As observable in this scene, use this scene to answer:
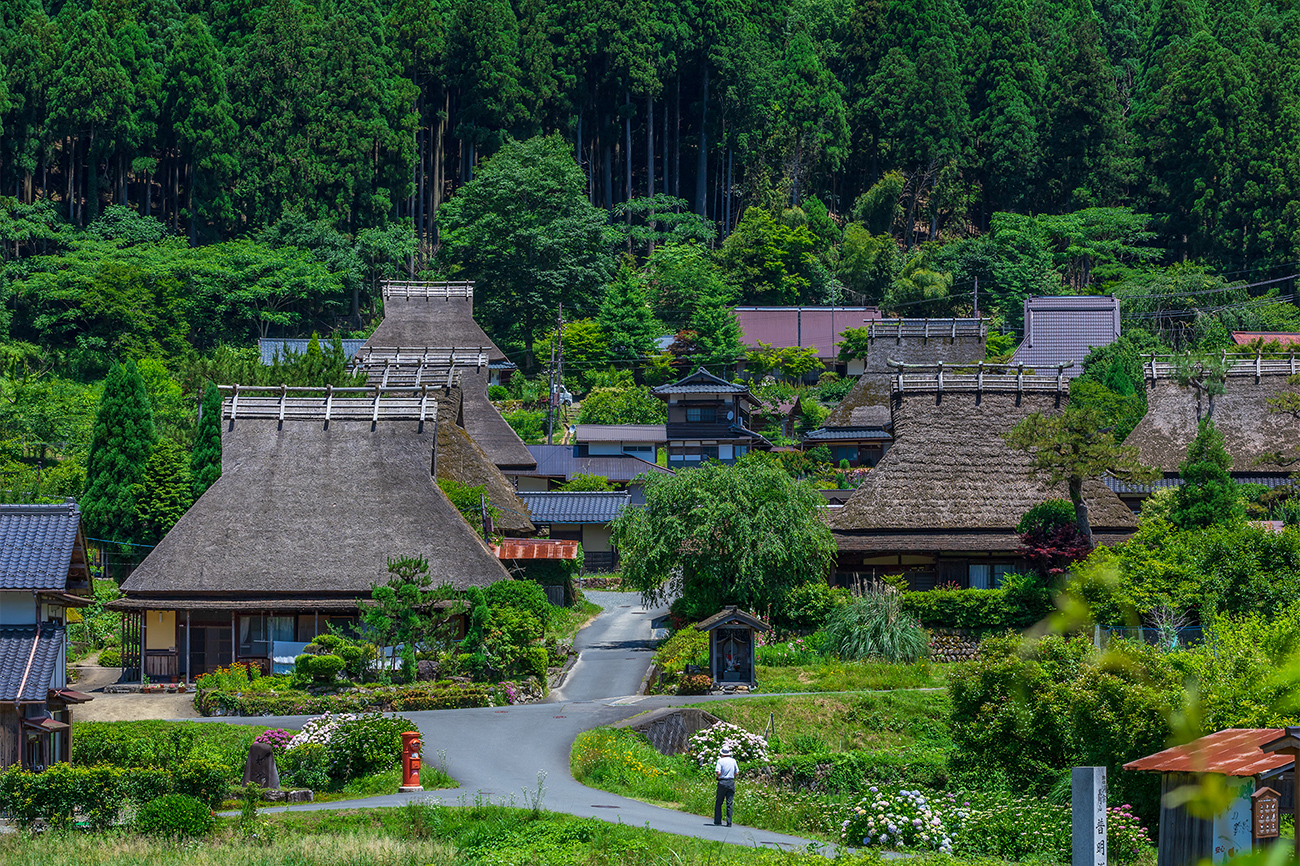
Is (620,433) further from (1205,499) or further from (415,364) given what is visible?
(1205,499)

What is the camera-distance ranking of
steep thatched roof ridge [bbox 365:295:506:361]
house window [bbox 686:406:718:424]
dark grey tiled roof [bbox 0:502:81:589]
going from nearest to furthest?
dark grey tiled roof [bbox 0:502:81:589]
house window [bbox 686:406:718:424]
steep thatched roof ridge [bbox 365:295:506:361]

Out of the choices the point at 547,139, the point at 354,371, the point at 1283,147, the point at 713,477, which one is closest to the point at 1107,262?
the point at 1283,147

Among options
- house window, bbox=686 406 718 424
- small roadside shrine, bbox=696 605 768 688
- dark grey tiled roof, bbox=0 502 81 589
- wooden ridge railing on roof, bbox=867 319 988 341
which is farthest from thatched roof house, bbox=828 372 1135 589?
dark grey tiled roof, bbox=0 502 81 589

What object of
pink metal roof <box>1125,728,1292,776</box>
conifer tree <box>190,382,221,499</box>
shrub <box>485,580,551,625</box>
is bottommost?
shrub <box>485,580,551,625</box>

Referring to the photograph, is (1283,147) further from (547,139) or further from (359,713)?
(359,713)

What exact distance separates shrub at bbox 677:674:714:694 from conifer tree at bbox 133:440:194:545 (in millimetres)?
19695

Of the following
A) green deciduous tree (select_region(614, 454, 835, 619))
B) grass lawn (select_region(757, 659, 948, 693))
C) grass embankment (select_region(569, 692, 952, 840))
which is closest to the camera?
grass embankment (select_region(569, 692, 952, 840))

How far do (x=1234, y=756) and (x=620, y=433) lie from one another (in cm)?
4958

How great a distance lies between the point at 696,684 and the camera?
102ft

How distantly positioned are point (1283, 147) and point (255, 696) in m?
71.3

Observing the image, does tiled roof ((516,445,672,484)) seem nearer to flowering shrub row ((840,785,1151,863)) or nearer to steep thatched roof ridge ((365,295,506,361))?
steep thatched roof ridge ((365,295,506,361))

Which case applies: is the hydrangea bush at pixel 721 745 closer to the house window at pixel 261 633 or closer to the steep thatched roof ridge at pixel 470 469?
the house window at pixel 261 633

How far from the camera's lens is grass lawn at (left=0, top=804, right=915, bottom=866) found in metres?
18.2

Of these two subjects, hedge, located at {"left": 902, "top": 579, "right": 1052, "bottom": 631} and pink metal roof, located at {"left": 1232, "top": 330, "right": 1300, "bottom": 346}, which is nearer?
hedge, located at {"left": 902, "top": 579, "right": 1052, "bottom": 631}
